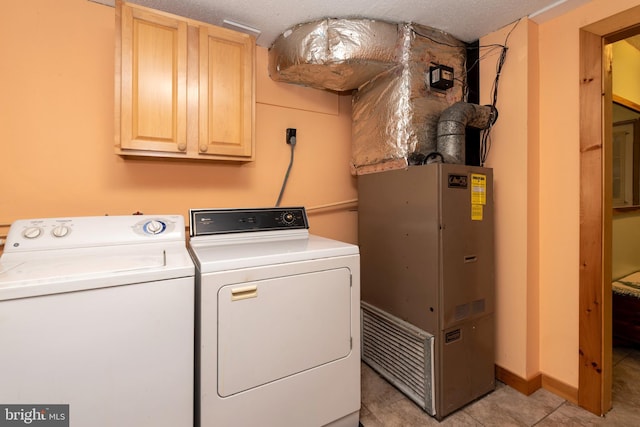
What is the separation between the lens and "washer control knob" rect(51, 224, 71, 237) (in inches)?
50.3

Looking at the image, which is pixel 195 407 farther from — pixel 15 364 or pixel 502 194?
pixel 502 194

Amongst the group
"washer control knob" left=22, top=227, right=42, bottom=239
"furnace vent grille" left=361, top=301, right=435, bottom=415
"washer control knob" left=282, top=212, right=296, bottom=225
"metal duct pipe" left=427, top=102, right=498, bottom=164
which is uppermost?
"metal duct pipe" left=427, top=102, right=498, bottom=164

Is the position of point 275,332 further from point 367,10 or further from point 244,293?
point 367,10

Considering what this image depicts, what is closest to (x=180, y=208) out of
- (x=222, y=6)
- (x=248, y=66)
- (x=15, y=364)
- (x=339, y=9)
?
(x=248, y=66)

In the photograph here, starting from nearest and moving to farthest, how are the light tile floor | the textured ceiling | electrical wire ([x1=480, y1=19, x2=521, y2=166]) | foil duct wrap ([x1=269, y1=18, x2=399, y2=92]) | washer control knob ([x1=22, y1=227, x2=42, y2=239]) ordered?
washer control knob ([x1=22, y1=227, x2=42, y2=239]) → the light tile floor → the textured ceiling → foil duct wrap ([x1=269, y1=18, x2=399, y2=92]) → electrical wire ([x1=480, y1=19, x2=521, y2=166])

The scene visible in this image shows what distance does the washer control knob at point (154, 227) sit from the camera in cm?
144

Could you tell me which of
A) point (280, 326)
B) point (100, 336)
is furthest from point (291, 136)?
point (100, 336)

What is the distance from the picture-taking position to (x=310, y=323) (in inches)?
51.3

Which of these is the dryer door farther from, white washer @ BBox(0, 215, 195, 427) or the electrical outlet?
the electrical outlet

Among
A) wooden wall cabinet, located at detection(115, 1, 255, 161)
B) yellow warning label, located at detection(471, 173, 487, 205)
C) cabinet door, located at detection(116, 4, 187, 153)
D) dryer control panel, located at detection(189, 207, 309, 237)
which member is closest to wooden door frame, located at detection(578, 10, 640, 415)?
yellow warning label, located at detection(471, 173, 487, 205)

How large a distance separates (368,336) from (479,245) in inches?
39.3

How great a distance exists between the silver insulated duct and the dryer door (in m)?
1.01

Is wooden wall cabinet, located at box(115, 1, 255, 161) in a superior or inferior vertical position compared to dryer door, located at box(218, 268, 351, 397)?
superior

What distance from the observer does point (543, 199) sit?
1.83 metres
